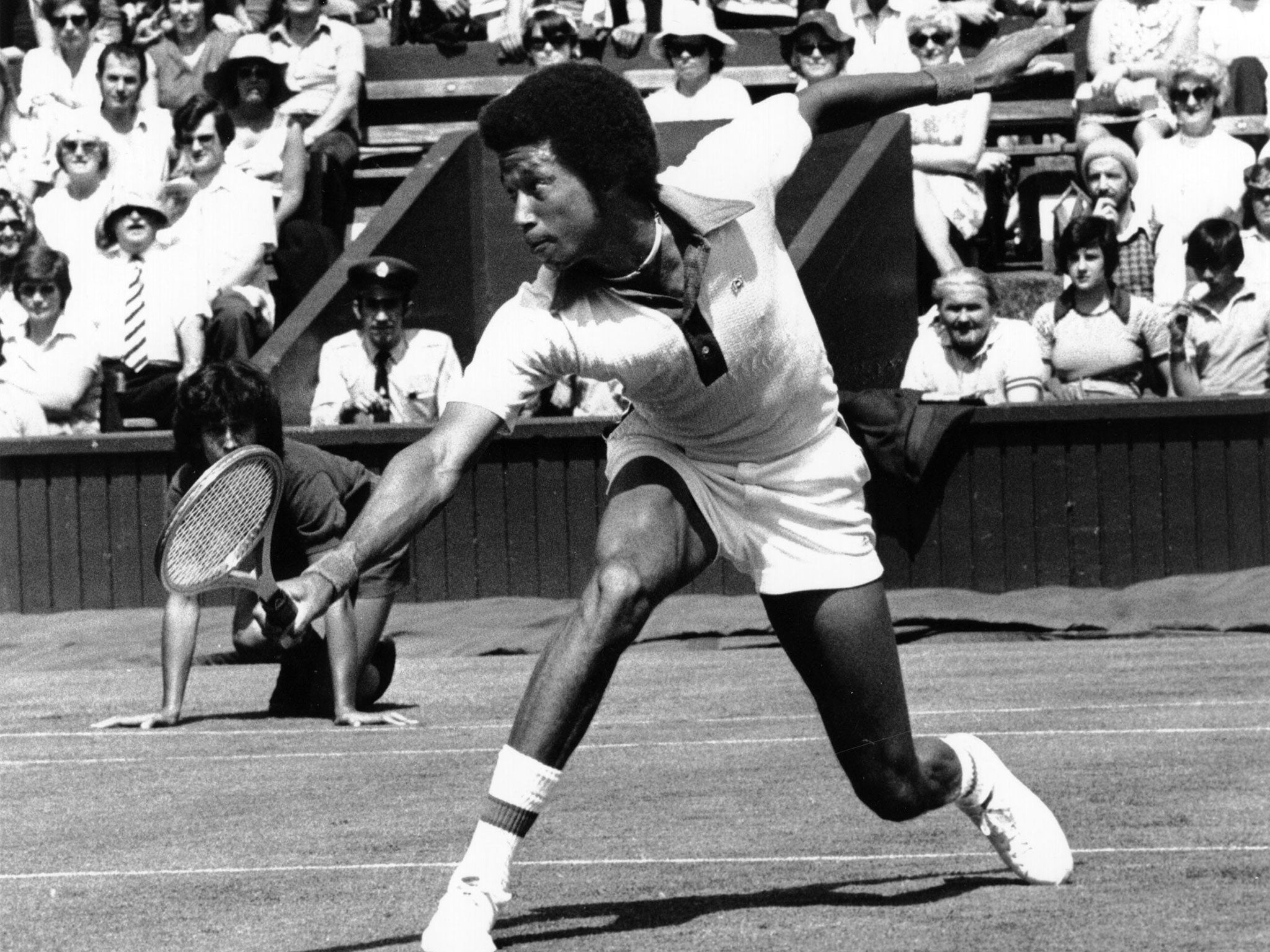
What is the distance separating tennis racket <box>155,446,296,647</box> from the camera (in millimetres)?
5637

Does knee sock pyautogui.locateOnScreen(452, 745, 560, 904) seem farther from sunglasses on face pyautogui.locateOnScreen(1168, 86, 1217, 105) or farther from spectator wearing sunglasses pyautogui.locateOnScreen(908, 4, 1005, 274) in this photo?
sunglasses on face pyautogui.locateOnScreen(1168, 86, 1217, 105)

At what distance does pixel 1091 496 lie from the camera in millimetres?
13094

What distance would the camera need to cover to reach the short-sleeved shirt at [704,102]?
14727 millimetres

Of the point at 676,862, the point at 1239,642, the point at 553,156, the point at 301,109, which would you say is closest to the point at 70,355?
the point at 301,109

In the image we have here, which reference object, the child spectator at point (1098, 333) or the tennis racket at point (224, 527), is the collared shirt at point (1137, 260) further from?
the tennis racket at point (224, 527)

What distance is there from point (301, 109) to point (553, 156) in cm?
1146

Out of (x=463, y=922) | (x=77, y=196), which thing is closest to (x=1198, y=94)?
(x=77, y=196)

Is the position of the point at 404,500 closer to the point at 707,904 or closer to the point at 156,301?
the point at 707,904

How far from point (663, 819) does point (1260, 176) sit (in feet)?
24.7

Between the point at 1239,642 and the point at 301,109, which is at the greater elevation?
the point at 301,109

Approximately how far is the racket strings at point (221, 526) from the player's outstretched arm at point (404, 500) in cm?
59

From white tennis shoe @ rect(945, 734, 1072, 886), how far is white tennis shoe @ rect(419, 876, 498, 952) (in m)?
1.31

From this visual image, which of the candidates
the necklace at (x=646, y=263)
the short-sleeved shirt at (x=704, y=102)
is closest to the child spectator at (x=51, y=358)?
the short-sleeved shirt at (x=704, y=102)

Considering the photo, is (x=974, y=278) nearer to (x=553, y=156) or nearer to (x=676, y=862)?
(x=676, y=862)
